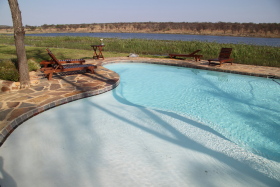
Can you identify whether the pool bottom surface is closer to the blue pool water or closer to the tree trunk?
the blue pool water

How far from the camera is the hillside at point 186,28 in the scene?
192ft

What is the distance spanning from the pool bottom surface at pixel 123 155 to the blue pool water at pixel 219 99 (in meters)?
0.58

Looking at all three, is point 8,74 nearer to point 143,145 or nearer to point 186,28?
point 143,145

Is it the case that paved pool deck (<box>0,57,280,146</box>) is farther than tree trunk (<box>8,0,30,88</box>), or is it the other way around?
tree trunk (<box>8,0,30,88</box>)

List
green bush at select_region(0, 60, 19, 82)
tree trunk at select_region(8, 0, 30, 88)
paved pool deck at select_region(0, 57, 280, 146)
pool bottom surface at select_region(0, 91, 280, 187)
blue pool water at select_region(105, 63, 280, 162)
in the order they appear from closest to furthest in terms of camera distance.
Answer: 1. pool bottom surface at select_region(0, 91, 280, 187)
2. paved pool deck at select_region(0, 57, 280, 146)
3. blue pool water at select_region(105, 63, 280, 162)
4. tree trunk at select_region(8, 0, 30, 88)
5. green bush at select_region(0, 60, 19, 82)

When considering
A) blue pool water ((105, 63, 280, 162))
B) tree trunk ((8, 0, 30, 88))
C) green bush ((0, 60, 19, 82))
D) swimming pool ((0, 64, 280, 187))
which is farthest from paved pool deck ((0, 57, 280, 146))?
blue pool water ((105, 63, 280, 162))

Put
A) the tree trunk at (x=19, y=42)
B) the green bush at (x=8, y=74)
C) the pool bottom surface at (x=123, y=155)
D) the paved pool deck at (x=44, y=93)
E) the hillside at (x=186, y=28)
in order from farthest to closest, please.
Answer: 1. the hillside at (x=186, y=28)
2. the green bush at (x=8, y=74)
3. the tree trunk at (x=19, y=42)
4. the paved pool deck at (x=44, y=93)
5. the pool bottom surface at (x=123, y=155)

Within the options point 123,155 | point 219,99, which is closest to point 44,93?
point 123,155

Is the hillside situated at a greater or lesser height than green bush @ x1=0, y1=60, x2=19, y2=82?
greater

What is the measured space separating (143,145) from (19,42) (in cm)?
493

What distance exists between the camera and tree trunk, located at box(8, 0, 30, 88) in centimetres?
505

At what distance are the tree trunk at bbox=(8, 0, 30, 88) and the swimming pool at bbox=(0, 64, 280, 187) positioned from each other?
6.01 ft

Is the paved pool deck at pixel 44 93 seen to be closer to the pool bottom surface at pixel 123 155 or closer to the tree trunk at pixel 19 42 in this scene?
the pool bottom surface at pixel 123 155

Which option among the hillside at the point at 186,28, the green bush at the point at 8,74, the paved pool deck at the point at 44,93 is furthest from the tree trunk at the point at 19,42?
the hillside at the point at 186,28
